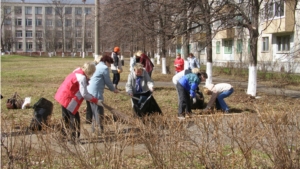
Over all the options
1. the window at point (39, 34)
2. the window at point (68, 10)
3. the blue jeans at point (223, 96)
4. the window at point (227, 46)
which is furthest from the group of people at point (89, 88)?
the window at point (39, 34)

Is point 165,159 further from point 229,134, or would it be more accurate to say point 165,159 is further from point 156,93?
point 156,93

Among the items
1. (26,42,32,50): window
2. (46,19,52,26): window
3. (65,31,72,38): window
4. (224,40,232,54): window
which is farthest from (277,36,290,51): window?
(26,42,32,50): window

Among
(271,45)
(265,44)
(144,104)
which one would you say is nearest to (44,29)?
(265,44)

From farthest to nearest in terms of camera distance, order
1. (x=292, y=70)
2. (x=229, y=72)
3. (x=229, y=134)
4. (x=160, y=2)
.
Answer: (x=229, y=72) → (x=292, y=70) → (x=160, y=2) → (x=229, y=134)

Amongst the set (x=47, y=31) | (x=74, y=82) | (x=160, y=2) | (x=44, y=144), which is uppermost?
(x=47, y=31)

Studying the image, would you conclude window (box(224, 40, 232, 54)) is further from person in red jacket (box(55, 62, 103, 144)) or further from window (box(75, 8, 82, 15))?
window (box(75, 8, 82, 15))

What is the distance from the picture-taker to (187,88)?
26.2 ft

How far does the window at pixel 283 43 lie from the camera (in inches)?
1150

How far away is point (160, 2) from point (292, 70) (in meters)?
12.3

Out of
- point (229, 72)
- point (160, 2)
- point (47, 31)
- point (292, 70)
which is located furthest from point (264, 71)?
point (47, 31)

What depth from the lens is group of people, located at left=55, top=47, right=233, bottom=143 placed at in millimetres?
5695

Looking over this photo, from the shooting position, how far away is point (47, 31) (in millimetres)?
87000

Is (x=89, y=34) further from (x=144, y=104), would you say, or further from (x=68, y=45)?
(x=144, y=104)

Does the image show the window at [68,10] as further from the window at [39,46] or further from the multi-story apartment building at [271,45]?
the multi-story apartment building at [271,45]
